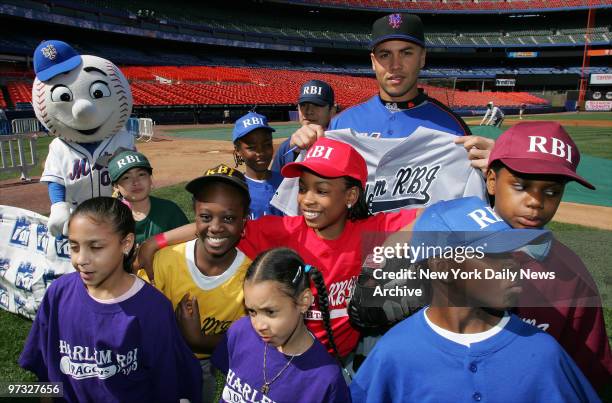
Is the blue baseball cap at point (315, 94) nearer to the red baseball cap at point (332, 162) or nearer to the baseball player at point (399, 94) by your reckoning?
the baseball player at point (399, 94)

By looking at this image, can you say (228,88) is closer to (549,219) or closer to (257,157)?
(257,157)

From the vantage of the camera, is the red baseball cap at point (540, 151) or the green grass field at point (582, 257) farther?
the green grass field at point (582, 257)

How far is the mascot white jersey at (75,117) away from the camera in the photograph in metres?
3.60

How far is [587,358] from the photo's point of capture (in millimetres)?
1717

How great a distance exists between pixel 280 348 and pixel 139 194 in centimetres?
179

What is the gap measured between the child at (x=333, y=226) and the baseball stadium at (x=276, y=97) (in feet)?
0.20

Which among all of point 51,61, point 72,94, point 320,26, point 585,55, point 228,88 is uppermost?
point 320,26

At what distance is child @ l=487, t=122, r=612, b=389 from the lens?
5.22ft

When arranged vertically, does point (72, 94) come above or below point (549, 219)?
above

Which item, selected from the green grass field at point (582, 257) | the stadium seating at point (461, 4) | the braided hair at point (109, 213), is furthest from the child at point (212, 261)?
the stadium seating at point (461, 4)

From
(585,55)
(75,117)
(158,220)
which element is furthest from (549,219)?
(585,55)

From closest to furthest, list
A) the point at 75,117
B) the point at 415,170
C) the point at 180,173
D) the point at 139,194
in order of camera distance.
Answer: the point at 415,170, the point at 139,194, the point at 75,117, the point at 180,173

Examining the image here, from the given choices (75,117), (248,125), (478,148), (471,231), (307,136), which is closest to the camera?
(471,231)

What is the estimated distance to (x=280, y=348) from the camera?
1795 mm
